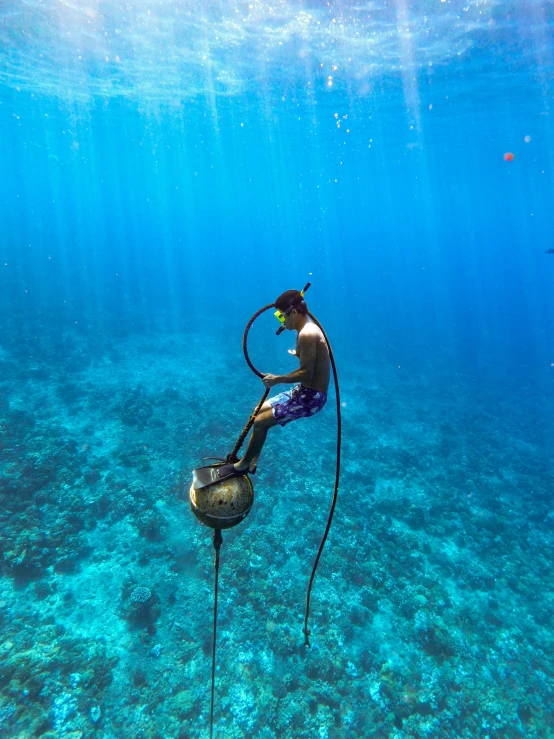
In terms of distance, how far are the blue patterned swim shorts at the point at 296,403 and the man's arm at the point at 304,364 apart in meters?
0.19

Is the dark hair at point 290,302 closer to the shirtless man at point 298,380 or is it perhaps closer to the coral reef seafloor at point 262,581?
the shirtless man at point 298,380

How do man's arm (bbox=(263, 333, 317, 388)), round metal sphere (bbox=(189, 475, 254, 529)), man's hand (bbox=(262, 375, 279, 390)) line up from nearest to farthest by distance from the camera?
round metal sphere (bbox=(189, 475, 254, 529))
man's hand (bbox=(262, 375, 279, 390))
man's arm (bbox=(263, 333, 317, 388))

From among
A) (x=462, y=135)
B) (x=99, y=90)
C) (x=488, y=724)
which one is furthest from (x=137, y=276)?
(x=488, y=724)

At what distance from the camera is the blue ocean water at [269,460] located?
770cm

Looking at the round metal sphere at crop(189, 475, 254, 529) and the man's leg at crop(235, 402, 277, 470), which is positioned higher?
the man's leg at crop(235, 402, 277, 470)

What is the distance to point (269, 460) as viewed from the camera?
13.8 m

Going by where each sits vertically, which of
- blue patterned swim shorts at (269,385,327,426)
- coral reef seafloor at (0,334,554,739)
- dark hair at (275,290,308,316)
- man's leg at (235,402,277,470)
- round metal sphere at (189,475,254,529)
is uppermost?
dark hair at (275,290,308,316)

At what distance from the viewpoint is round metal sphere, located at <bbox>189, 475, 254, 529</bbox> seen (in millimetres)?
3287

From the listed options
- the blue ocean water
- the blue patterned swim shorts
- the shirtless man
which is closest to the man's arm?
the shirtless man

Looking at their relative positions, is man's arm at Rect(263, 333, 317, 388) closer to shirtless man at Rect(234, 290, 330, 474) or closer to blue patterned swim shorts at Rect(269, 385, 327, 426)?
shirtless man at Rect(234, 290, 330, 474)

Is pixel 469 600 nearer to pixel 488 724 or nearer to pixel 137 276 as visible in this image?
pixel 488 724

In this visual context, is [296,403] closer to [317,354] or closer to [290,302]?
[317,354]

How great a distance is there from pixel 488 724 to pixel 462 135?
128 ft

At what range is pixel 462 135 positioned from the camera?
32875 mm
